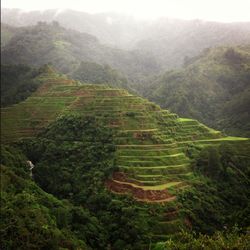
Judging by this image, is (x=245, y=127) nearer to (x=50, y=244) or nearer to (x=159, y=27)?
(x=50, y=244)

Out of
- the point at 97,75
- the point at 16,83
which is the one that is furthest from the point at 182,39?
the point at 16,83

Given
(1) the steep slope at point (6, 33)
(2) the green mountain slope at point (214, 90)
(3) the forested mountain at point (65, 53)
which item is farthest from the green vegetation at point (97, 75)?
(1) the steep slope at point (6, 33)

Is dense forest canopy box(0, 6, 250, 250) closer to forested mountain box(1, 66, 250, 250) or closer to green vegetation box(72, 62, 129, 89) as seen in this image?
forested mountain box(1, 66, 250, 250)

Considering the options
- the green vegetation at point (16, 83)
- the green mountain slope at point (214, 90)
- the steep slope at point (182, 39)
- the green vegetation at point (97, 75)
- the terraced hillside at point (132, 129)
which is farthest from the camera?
the steep slope at point (182, 39)

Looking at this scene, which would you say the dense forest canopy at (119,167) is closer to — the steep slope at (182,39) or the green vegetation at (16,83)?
the green vegetation at (16,83)

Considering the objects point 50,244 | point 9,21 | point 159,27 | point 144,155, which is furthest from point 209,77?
point 9,21

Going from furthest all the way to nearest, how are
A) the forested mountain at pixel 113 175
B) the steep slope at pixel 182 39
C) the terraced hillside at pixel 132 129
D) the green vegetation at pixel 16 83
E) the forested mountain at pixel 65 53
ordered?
the steep slope at pixel 182 39 < the forested mountain at pixel 65 53 < the green vegetation at pixel 16 83 < the terraced hillside at pixel 132 129 < the forested mountain at pixel 113 175

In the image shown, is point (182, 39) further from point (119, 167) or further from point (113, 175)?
point (113, 175)
